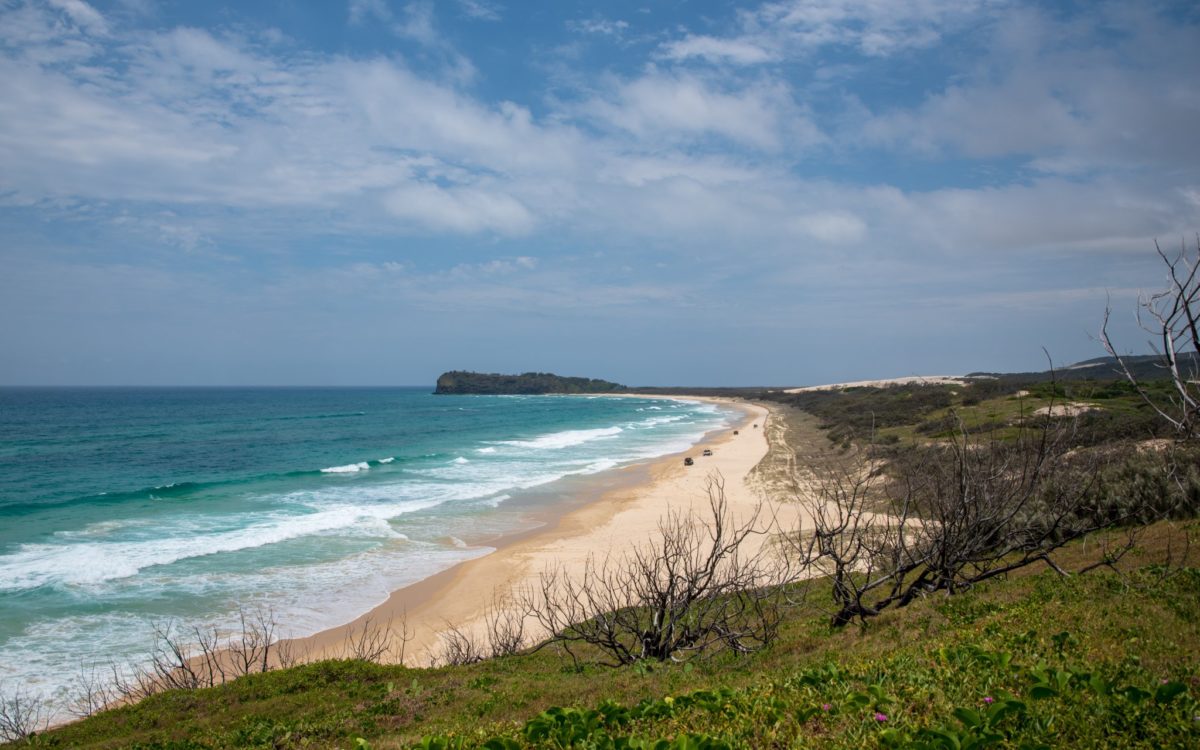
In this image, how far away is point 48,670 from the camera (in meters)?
13.0

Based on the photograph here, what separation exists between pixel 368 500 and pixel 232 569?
11.3 metres

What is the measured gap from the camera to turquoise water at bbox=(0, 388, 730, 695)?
16219 mm

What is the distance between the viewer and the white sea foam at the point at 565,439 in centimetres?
5511

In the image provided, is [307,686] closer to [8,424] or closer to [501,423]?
[501,423]

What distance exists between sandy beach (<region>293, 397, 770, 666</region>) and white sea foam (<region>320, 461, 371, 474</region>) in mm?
16286

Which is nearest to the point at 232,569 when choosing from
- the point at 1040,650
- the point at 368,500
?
the point at 368,500

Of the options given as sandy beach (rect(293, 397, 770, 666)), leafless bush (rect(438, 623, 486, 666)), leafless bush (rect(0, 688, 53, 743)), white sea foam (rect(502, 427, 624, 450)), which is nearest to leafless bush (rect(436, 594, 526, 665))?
leafless bush (rect(438, 623, 486, 666))

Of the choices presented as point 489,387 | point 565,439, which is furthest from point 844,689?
point 489,387

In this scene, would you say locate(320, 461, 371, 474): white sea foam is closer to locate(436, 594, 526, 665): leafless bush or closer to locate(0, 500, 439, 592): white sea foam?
locate(0, 500, 439, 592): white sea foam

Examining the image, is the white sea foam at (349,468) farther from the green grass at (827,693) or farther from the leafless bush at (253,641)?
the green grass at (827,693)

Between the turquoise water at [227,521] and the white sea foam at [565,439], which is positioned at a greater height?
the white sea foam at [565,439]

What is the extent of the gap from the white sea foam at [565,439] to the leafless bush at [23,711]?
41678 mm

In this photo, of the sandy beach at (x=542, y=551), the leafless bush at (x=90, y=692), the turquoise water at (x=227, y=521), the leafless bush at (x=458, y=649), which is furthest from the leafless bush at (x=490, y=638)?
the leafless bush at (x=90, y=692)

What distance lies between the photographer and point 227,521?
27.0m
